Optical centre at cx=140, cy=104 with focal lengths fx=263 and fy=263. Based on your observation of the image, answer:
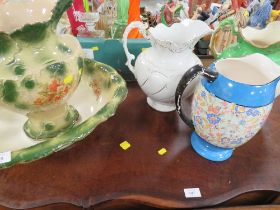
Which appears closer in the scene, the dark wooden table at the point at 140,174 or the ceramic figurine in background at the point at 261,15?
the dark wooden table at the point at 140,174

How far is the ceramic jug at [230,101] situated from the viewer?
40cm

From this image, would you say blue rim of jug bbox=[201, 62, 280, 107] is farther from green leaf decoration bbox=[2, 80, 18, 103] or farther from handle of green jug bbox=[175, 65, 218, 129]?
green leaf decoration bbox=[2, 80, 18, 103]

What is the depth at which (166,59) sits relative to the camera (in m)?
0.51

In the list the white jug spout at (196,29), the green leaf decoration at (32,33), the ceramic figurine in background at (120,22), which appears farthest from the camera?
the ceramic figurine in background at (120,22)

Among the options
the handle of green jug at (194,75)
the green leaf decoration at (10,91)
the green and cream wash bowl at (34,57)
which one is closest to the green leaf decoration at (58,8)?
the green and cream wash bowl at (34,57)

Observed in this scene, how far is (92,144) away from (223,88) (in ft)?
0.88

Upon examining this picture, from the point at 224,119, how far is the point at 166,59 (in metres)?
0.17

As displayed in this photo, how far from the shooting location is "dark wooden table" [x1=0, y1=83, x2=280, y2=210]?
0.44 m

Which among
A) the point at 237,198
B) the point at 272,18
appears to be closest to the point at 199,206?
the point at 237,198

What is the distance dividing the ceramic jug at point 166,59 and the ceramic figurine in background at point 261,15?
354 millimetres

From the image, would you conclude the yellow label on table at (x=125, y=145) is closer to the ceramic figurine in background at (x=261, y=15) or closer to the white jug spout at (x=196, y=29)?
the white jug spout at (x=196, y=29)

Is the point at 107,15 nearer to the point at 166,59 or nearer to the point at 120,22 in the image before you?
the point at 120,22

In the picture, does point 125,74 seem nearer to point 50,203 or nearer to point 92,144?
point 92,144

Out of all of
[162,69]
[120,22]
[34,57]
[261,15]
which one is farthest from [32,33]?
[261,15]
